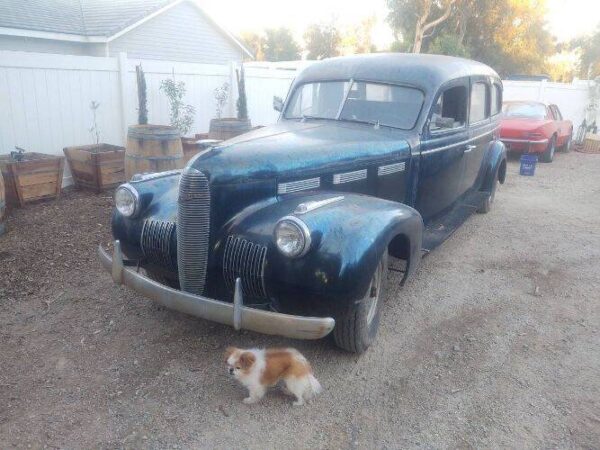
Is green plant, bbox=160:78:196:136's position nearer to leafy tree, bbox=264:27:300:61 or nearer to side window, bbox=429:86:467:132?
side window, bbox=429:86:467:132

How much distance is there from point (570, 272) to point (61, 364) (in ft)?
15.2

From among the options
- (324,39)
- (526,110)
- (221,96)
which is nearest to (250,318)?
(221,96)

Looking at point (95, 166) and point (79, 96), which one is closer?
point (95, 166)

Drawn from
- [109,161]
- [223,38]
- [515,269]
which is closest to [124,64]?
[109,161]

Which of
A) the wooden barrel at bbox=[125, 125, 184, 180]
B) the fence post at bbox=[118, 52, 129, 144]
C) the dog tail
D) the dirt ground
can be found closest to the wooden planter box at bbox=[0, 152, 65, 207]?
the wooden barrel at bbox=[125, 125, 184, 180]

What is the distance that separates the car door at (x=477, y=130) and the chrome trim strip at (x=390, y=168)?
56.8 inches

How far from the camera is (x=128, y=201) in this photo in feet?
11.2

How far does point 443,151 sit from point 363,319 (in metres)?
2.28

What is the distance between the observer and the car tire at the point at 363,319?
118 inches

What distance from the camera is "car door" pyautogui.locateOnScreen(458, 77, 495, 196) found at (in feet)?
17.8

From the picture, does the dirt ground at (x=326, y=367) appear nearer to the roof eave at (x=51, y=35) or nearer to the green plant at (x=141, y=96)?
the green plant at (x=141, y=96)

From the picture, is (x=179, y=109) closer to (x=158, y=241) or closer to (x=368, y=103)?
(x=368, y=103)

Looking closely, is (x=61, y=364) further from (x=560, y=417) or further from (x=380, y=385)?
(x=560, y=417)

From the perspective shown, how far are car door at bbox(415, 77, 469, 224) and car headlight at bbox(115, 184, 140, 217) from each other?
96.3 inches
